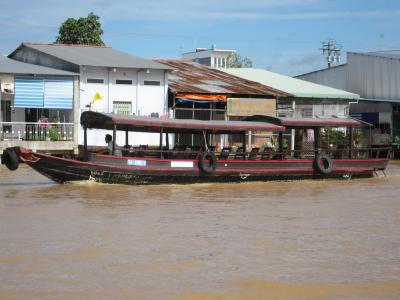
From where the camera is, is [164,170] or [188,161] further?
[188,161]

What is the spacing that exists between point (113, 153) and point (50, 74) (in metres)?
7.39

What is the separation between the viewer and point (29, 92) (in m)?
23.4

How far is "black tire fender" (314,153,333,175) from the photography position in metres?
19.7

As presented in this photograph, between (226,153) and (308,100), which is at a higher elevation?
(308,100)

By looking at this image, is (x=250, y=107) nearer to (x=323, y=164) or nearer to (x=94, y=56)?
(x=94, y=56)

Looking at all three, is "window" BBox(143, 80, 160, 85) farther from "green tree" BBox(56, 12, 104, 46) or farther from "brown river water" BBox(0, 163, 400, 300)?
"brown river water" BBox(0, 163, 400, 300)

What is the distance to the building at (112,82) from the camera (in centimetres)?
2414

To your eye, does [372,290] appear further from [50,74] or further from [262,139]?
[262,139]

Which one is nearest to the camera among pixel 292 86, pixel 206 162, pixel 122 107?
pixel 206 162

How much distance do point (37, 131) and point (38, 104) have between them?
900 millimetres

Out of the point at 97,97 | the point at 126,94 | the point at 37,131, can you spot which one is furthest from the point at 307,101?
the point at 37,131

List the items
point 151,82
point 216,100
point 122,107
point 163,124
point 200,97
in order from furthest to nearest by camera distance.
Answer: point 216,100 < point 151,82 < point 200,97 < point 122,107 < point 163,124

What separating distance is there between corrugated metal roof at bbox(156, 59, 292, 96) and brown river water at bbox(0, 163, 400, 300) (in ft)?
33.0

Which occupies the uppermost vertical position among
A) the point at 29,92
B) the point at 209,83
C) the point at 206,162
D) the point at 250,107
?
the point at 209,83
